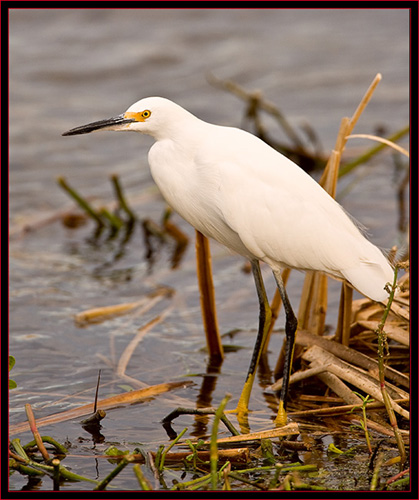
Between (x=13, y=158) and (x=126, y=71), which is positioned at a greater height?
(x=126, y=71)

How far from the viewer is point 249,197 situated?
13.5 feet

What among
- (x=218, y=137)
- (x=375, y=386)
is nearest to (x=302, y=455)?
(x=375, y=386)

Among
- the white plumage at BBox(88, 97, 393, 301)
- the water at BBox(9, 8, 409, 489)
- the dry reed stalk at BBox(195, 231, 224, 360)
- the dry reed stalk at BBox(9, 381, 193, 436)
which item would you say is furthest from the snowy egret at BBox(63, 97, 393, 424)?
the water at BBox(9, 8, 409, 489)

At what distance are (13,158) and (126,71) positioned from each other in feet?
10.3

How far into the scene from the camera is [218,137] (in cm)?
421

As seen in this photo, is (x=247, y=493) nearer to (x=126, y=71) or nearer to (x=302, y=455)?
(x=302, y=455)

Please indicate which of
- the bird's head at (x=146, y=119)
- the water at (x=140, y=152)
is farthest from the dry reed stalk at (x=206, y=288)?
the bird's head at (x=146, y=119)

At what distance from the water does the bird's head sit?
1566mm

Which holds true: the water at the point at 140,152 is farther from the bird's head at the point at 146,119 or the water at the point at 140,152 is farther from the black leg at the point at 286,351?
the bird's head at the point at 146,119

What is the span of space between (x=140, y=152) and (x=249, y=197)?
6167 millimetres

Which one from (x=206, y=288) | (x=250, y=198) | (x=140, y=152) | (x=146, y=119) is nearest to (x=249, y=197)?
(x=250, y=198)

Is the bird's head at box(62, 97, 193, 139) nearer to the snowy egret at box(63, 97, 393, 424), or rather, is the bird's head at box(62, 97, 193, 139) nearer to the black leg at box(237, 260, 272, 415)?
the snowy egret at box(63, 97, 393, 424)

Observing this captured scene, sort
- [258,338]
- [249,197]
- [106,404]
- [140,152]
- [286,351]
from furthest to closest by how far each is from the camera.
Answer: [140,152]
[258,338]
[286,351]
[106,404]
[249,197]

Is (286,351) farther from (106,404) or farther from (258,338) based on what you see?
(106,404)
